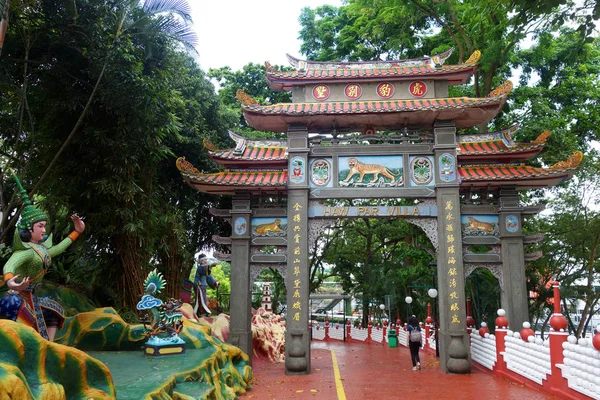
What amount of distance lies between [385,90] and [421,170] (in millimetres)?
2134

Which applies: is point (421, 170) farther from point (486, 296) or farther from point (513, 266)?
point (486, 296)

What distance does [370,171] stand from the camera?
9.92m

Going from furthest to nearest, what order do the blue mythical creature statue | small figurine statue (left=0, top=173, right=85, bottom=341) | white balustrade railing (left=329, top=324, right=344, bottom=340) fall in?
white balustrade railing (left=329, top=324, right=344, bottom=340), the blue mythical creature statue, small figurine statue (left=0, top=173, right=85, bottom=341)

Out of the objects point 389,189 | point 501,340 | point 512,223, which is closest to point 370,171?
point 389,189

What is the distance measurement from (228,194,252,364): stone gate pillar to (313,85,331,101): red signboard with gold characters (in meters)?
3.06

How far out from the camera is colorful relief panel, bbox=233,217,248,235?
10.1m

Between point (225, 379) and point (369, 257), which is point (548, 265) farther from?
point (225, 379)

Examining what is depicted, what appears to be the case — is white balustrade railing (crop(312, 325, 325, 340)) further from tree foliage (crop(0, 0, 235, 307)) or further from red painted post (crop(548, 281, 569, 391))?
red painted post (crop(548, 281, 569, 391))

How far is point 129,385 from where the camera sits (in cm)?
470

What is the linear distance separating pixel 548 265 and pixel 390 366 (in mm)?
7646

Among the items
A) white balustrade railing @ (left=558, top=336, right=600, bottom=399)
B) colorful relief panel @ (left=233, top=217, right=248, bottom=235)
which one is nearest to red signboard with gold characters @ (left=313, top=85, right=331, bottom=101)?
colorful relief panel @ (left=233, top=217, right=248, bottom=235)

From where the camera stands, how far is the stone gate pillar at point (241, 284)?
9727mm

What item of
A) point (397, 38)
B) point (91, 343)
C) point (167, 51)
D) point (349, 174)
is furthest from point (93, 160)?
point (397, 38)

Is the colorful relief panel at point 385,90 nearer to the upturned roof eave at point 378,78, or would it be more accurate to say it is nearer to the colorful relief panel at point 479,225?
the upturned roof eave at point 378,78
